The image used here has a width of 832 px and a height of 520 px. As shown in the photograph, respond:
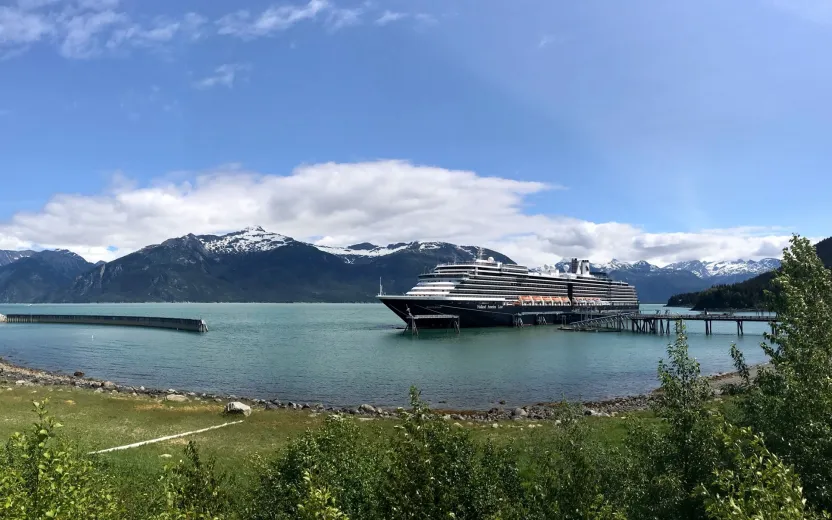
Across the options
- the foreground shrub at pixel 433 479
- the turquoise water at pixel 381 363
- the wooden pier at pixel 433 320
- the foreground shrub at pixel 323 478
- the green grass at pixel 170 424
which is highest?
the foreground shrub at pixel 433 479

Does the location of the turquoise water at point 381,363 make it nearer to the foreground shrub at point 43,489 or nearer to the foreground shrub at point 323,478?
the foreground shrub at point 323,478

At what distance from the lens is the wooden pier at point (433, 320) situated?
116m

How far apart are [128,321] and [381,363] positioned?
12011 centimetres

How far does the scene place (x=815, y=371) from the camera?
36.4 feet

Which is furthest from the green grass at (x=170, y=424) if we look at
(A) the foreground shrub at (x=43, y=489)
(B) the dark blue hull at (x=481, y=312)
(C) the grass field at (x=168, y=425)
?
(B) the dark blue hull at (x=481, y=312)

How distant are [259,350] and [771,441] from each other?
80.6 metres

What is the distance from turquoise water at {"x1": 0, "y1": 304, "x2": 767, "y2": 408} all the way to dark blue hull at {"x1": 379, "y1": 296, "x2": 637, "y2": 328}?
8109 mm

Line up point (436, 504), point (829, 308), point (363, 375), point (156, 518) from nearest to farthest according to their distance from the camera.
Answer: point (156, 518) → point (436, 504) → point (829, 308) → point (363, 375)

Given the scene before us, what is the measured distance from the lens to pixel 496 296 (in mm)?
136375

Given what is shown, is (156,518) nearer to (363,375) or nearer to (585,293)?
(363,375)

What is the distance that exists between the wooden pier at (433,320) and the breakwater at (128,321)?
176ft

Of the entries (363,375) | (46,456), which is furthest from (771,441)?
(363,375)

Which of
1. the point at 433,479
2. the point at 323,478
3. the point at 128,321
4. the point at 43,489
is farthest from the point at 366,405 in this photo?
the point at 128,321

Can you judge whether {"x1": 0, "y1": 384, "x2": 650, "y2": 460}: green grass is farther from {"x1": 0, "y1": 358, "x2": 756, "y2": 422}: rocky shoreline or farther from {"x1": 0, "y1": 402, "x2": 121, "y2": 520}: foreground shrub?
→ {"x1": 0, "y1": 402, "x2": 121, "y2": 520}: foreground shrub
